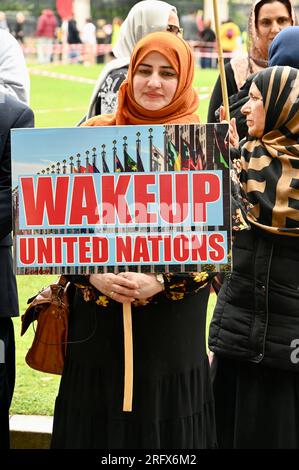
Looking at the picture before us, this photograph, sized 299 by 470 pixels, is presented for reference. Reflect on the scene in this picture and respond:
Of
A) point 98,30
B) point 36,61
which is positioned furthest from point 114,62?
point 98,30

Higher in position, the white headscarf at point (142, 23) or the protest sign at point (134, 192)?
the white headscarf at point (142, 23)

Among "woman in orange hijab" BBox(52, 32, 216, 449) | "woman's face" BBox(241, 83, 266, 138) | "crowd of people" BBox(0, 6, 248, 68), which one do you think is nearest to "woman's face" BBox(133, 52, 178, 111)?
"woman in orange hijab" BBox(52, 32, 216, 449)

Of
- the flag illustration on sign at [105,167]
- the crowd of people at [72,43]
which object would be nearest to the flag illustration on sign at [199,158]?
the flag illustration on sign at [105,167]

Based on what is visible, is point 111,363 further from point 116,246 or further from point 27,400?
point 27,400

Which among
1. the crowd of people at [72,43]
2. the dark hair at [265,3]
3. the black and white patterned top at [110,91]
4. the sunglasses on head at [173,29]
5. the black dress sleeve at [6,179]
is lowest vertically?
the crowd of people at [72,43]

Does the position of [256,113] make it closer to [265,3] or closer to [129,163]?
[129,163]

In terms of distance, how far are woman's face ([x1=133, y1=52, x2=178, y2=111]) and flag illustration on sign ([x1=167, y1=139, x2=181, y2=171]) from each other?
39cm

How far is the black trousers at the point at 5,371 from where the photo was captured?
13.7ft

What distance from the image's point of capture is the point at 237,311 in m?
4.04

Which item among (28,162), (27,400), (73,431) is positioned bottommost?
(27,400)

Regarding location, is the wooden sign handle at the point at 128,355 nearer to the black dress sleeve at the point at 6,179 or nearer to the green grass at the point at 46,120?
the black dress sleeve at the point at 6,179

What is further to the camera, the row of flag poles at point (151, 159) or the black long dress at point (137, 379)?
the black long dress at point (137, 379)

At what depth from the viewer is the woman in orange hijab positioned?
3732 mm

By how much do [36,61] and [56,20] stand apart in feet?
14.0
